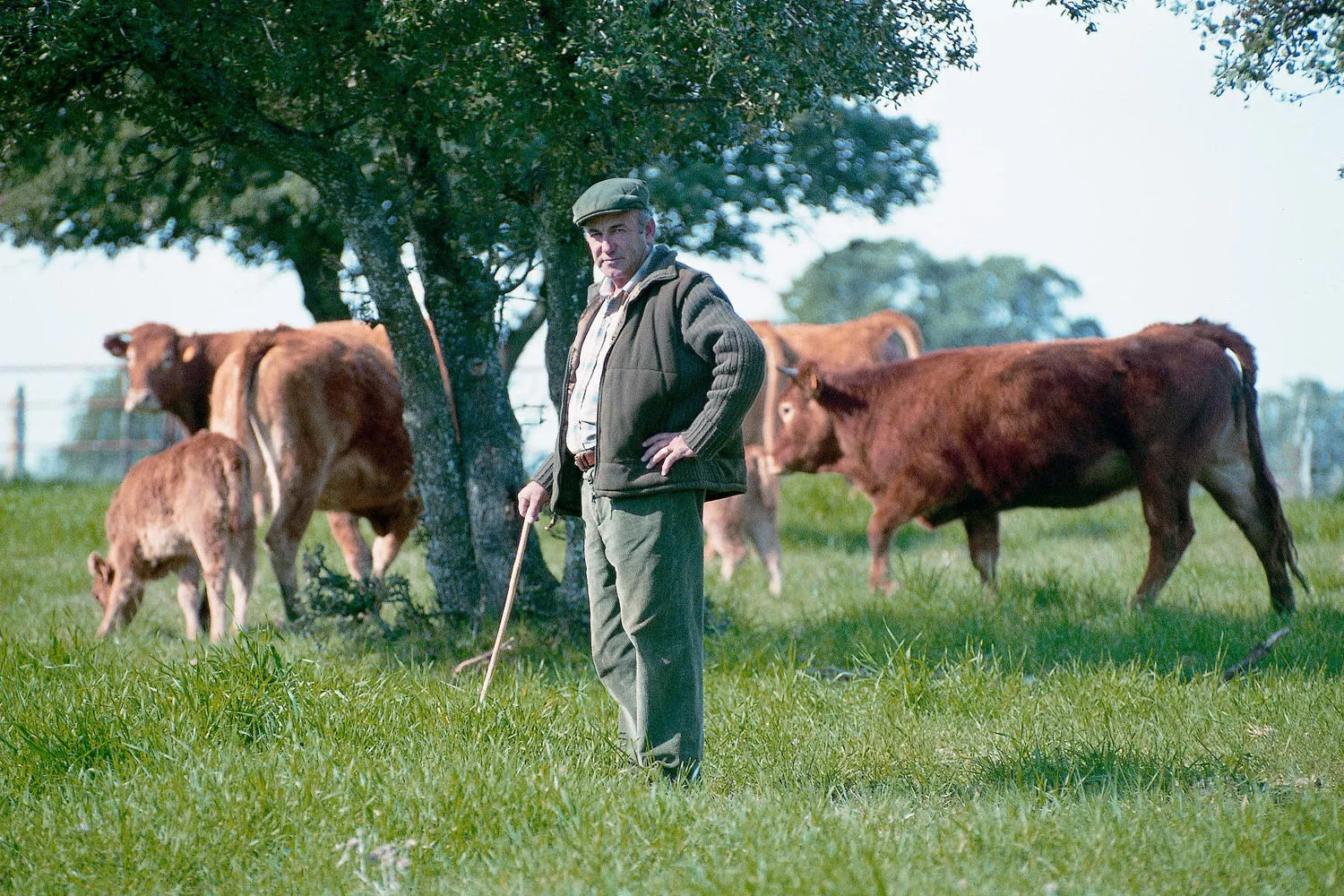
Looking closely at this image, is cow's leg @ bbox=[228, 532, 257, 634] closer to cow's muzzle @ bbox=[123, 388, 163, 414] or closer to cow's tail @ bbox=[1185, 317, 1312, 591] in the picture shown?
→ cow's muzzle @ bbox=[123, 388, 163, 414]

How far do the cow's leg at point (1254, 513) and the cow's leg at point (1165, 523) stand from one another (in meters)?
0.20

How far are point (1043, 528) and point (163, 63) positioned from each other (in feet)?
31.5

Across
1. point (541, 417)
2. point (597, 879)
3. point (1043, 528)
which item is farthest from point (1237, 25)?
point (1043, 528)

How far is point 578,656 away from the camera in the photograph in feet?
22.5

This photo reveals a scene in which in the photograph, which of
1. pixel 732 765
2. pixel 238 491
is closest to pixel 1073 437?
pixel 732 765

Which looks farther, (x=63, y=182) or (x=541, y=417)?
(x=63, y=182)

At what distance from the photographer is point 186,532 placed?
859 cm

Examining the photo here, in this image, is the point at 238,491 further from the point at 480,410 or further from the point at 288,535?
the point at 480,410

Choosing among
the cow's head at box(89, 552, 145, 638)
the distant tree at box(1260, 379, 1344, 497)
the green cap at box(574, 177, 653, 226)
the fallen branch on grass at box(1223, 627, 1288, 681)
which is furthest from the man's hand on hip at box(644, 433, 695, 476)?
the distant tree at box(1260, 379, 1344, 497)

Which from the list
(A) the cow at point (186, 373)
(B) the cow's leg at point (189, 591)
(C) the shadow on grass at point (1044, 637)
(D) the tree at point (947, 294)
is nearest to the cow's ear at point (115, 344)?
(A) the cow at point (186, 373)

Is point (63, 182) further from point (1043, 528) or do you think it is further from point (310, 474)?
point (1043, 528)

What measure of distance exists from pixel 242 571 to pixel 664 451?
539cm

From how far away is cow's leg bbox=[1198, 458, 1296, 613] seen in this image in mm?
7957

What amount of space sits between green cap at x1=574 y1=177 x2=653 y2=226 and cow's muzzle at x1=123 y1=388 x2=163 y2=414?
7.58 meters
